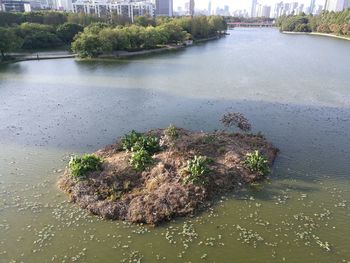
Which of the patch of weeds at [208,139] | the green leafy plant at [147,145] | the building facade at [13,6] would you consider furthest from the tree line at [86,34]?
the building facade at [13,6]

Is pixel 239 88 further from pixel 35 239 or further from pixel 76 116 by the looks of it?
pixel 35 239

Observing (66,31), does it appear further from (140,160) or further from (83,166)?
(140,160)

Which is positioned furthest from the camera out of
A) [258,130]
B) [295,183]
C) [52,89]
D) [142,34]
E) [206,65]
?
[142,34]

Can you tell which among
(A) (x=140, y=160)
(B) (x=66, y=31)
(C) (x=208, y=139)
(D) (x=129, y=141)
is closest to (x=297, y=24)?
(B) (x=66, y=31)

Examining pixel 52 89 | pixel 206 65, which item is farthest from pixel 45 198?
pixel 206 65

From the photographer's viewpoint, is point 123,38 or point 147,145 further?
point 123,38

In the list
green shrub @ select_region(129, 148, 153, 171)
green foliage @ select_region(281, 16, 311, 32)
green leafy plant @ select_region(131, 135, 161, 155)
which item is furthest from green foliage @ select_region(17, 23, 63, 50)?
green foliage @ select_region(281, 16, 311, 32)

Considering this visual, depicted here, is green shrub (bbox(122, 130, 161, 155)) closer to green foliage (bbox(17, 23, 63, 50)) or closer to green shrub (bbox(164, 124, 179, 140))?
green shrub (bbox(164, 124, 179, 140))
